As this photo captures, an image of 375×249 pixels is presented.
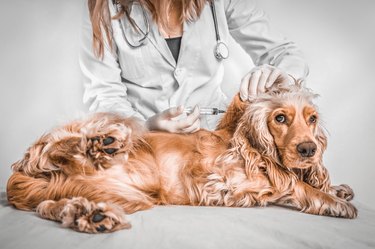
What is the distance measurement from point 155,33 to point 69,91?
374 mm

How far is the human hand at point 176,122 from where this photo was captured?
1288mm

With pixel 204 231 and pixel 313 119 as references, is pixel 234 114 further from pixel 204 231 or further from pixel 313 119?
pixel 204 231

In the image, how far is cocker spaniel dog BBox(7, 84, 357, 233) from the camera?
3.70 ft

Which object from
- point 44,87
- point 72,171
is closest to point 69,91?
point 44,87

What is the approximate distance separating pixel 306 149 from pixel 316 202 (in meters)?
0.14

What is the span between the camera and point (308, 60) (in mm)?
1659

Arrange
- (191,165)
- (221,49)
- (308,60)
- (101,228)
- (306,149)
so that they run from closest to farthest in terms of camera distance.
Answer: (101,228)
(306,149)
(191,165)
(221,49)
(308,60)

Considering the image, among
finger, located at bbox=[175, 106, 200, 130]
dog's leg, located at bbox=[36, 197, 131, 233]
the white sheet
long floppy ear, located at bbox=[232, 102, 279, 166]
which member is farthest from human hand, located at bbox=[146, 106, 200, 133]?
dog's leg, located at bbox=[36, 197, 131, 233]

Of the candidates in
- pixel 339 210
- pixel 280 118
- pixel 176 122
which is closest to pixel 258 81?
pixel 280 118

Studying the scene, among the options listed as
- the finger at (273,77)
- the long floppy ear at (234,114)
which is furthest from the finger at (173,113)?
the finger at (273,77)

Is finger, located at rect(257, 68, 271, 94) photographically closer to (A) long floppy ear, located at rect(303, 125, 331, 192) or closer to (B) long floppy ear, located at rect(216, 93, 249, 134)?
(B) long floppy ear, located at rect(216, 93, 249, 134)

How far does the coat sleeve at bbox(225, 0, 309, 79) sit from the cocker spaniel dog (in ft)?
1.16

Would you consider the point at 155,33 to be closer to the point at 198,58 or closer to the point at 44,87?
the point at 198,58

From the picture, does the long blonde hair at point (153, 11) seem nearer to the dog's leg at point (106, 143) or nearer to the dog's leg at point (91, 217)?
the dog's leg at point (106, 143)
